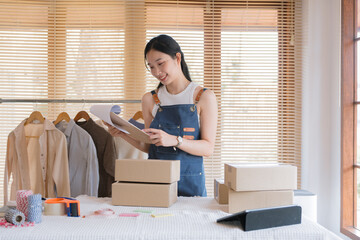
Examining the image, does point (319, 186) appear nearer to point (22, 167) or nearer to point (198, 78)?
point (198, 78)


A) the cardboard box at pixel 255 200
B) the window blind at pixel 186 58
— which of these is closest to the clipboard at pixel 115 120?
the cardboard box at pixel 255 200

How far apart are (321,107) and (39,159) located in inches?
89.2

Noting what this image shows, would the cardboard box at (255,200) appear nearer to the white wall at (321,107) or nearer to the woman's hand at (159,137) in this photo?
the woman's hand at (159,137)

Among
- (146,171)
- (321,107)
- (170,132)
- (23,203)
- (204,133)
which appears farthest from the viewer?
(321,107)

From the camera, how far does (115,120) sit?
177 cm

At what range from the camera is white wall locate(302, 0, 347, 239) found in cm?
318

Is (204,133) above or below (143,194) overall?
above

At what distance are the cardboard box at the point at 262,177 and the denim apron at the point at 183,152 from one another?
1.78 feet

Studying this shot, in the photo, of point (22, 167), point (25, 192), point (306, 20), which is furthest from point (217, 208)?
point (306, 20)

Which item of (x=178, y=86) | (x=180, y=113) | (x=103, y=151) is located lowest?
(x=103, y=151)

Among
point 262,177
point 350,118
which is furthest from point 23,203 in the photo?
point 350,118

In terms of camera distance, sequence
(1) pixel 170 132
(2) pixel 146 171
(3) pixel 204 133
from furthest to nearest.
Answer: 1. (1) pixel 170 132
2. (3) pixel 204 133
3. (2) pixel 146 171

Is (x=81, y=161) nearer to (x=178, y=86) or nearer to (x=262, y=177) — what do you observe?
(x=178, y=86)

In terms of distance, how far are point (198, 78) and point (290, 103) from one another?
84 cm
